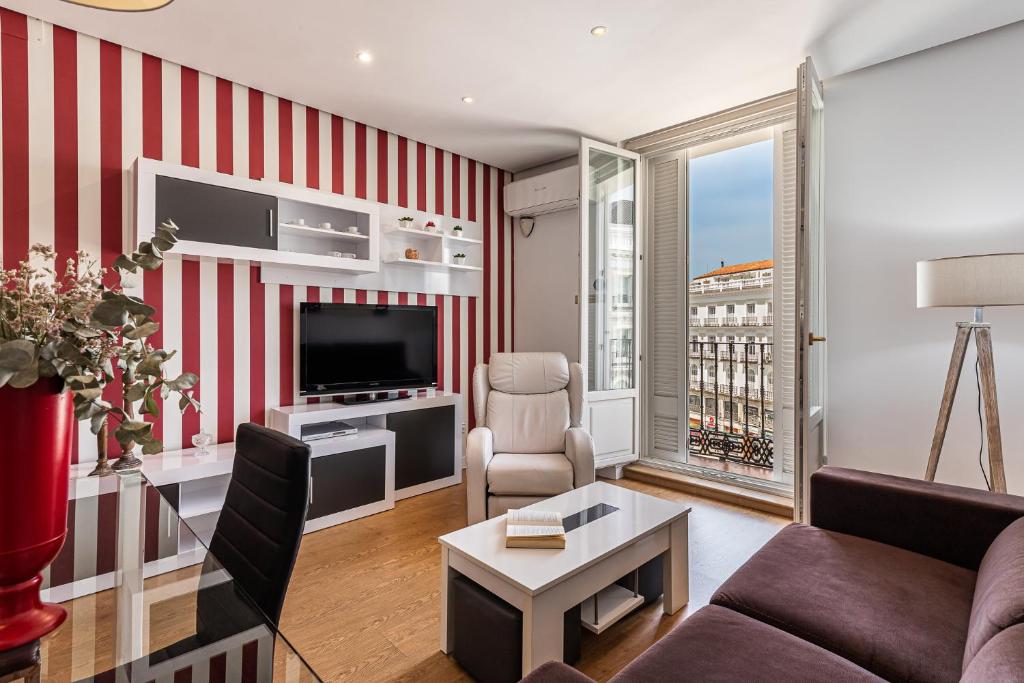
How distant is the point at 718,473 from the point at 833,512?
1.95m

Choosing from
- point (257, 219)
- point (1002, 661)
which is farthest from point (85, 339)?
point (257, 219)

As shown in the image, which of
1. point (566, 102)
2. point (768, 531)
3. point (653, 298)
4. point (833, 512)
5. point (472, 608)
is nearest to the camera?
point (472, 608)

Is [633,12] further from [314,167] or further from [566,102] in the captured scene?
[314,167]

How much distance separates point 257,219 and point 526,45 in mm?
1815

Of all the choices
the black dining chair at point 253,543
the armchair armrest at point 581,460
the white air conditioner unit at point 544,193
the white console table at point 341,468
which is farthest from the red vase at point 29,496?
the white air conditioner unit at point 544,193

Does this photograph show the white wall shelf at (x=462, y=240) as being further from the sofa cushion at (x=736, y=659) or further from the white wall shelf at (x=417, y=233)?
the sofa cushion at (x=736, y=659)

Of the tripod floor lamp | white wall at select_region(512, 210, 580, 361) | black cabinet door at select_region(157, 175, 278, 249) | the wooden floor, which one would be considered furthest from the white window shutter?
black cabinet door at select_region(157, 175, 278, 249)

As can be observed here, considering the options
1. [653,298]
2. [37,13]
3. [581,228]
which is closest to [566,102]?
[581,228]

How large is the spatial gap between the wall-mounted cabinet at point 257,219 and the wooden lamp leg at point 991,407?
330cm

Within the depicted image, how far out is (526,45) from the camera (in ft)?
8.73

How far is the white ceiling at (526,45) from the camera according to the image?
2348 millimetres

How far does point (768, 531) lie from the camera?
9.64ft

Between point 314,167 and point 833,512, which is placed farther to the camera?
point 314,167

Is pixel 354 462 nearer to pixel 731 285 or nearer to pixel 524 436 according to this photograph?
pixel 524 436
